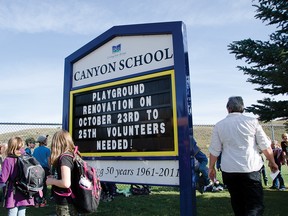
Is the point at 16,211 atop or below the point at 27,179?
below

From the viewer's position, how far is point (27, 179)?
4559mm

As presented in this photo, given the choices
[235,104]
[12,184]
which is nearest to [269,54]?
[235,104]

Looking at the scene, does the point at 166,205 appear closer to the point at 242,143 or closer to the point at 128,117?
the point at 128,117

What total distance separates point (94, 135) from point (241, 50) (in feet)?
14.4

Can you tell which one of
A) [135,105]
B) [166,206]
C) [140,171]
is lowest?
[166,206]

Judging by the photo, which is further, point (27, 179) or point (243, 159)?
point (27, 179)

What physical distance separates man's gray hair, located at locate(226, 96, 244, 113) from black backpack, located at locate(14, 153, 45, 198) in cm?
282

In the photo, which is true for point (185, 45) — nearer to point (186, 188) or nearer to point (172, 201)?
point (186, 188)

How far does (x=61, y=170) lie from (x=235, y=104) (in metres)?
2.38

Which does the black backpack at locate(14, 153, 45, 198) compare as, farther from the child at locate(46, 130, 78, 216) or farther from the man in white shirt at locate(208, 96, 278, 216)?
the man in white shirt at locate(208, 96, 278, 216)

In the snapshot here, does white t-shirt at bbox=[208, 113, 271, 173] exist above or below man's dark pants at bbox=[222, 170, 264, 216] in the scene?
above

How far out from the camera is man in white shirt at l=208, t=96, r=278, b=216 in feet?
13.2

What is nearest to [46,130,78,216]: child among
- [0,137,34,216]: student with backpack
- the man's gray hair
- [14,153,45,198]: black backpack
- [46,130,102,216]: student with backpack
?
[46,130,102,216]: student with backpack

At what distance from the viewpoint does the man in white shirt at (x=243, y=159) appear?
13.2 ft
